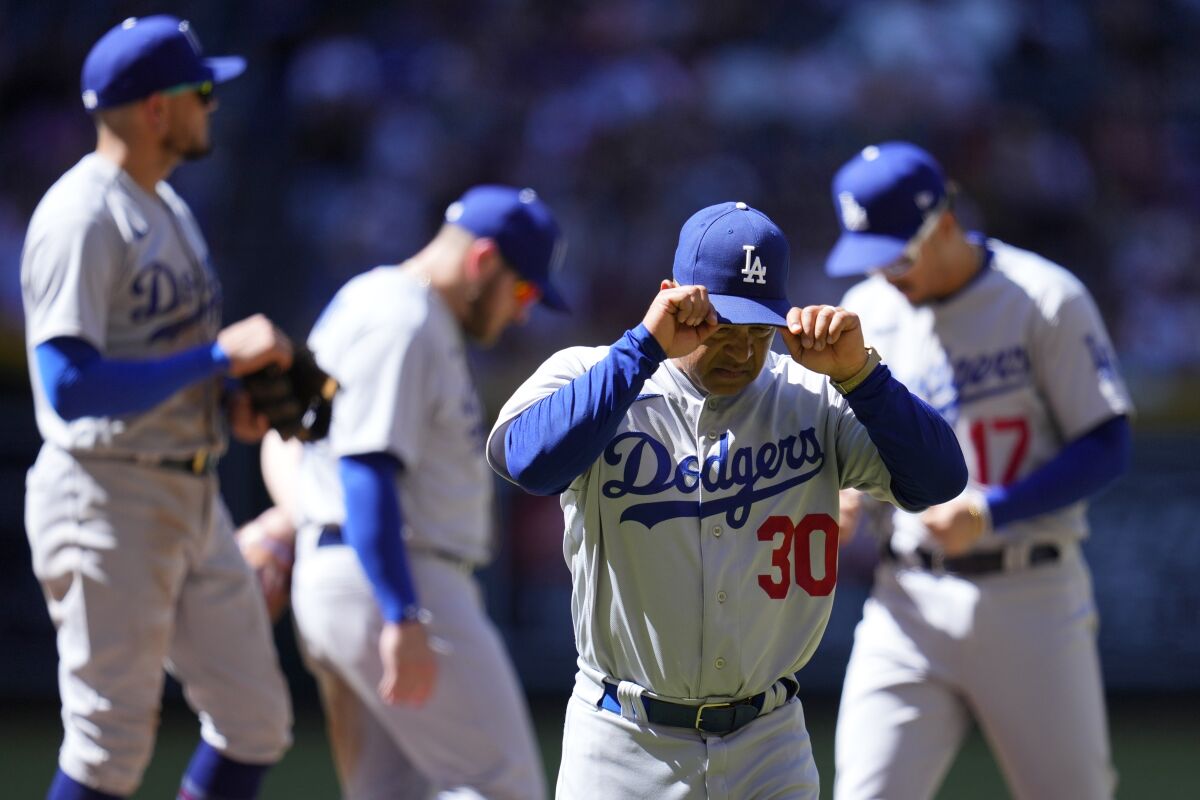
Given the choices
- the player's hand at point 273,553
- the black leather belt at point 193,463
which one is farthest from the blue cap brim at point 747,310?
the player's hand at point 273,553

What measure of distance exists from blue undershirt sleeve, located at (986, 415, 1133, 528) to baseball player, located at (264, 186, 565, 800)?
52.8 inches

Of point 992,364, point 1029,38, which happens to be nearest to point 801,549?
point 992,364

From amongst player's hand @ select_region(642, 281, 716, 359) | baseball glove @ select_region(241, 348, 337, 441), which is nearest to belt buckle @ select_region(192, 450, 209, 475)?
baseball glove @ select_region(241, 348, 337, 441)

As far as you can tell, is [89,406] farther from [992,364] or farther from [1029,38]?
[1029,38]

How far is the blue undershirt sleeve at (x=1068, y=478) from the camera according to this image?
378 centimetres

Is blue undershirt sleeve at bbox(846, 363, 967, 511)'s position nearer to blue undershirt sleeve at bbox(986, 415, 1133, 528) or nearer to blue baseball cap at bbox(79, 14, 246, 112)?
blue undershirt sleeve at bbox(986, 415, 1133, 528)

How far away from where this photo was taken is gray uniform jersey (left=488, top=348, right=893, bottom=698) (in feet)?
9.20

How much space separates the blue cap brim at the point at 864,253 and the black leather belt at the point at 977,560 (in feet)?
2.46

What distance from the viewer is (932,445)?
2736 mm

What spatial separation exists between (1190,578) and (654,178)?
3981 millimetres

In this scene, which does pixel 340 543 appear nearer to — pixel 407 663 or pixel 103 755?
pixel 407 663

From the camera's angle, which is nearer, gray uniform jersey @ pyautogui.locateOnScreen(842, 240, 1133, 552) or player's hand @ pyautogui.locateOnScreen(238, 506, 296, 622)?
gray uniform jersey @ pyautogui.locateOnScreen(842, 240, 1133, 552)

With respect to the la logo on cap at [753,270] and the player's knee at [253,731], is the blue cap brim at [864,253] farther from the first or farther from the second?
the player's knee at [253,731]

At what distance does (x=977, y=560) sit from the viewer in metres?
3.93
